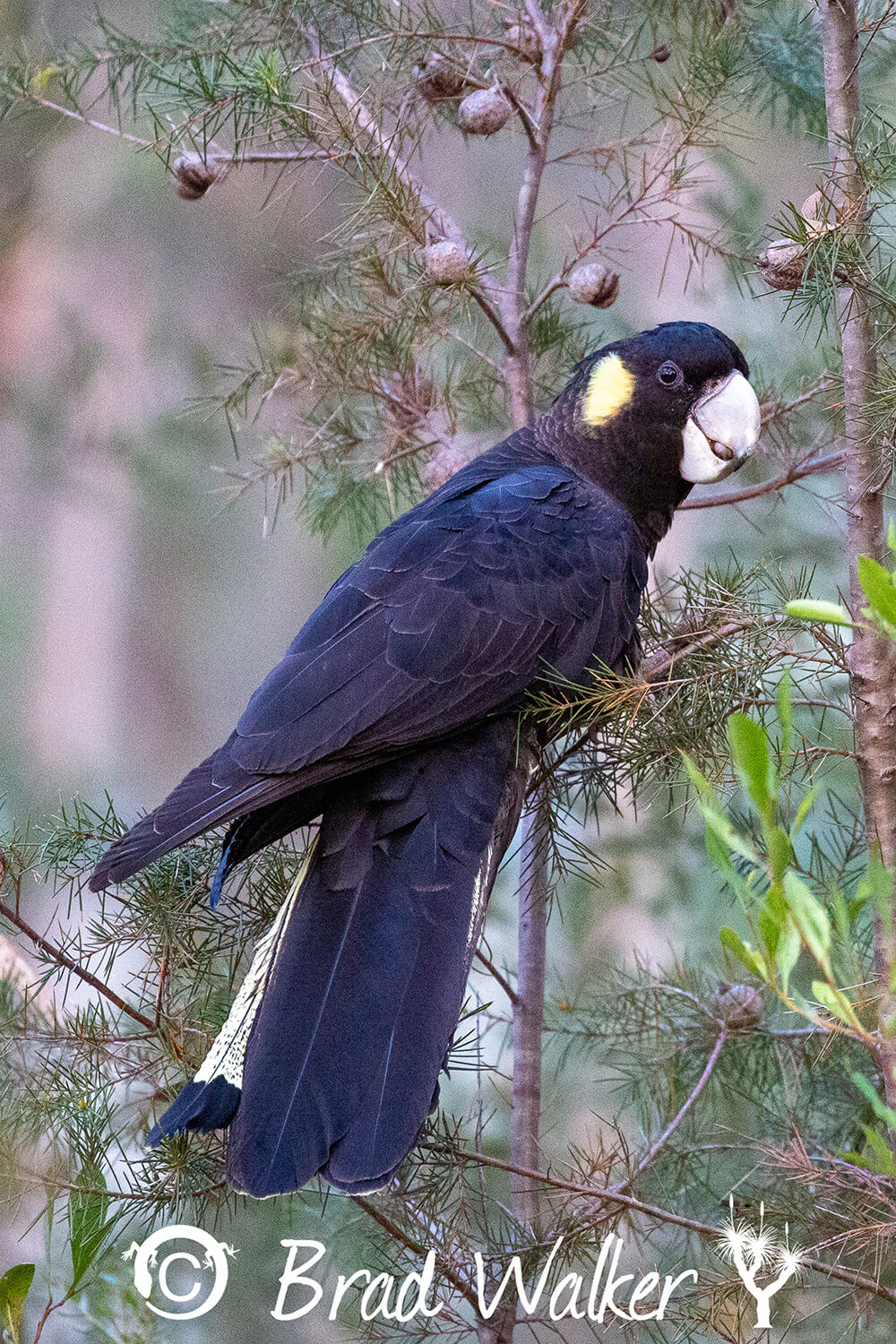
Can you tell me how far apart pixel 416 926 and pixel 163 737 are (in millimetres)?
990

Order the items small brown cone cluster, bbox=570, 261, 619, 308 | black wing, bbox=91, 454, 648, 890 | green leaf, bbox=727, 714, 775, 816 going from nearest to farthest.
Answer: green leaf, bbox=727, 714, 775, 816 → black wing, bbox=91, 454, 648, 890 → small brown cone cluster, bbox=570, 261, 619, 308

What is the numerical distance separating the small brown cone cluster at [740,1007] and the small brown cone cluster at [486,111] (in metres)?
0.55

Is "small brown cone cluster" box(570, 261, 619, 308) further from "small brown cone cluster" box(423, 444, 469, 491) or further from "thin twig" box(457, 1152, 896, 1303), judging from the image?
"thin twig" box(457, 1152, 896, 1303)

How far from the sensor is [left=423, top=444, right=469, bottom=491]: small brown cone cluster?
35.3 inches

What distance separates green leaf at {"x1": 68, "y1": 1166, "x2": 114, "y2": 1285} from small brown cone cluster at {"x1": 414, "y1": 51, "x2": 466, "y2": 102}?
657mm

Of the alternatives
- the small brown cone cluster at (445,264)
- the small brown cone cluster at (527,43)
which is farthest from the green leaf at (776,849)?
the small brown cone cluster at (527,43)

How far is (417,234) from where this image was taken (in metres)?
0.72

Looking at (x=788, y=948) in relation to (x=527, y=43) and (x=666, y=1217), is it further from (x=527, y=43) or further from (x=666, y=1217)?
(x=527, y=43)

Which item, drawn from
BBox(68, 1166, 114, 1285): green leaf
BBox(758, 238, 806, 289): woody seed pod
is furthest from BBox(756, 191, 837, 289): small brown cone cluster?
BBox(68, 1166, 114, 1285): green leaf

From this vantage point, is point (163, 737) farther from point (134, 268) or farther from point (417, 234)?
point (417, 234)

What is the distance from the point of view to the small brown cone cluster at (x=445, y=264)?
0.68 m

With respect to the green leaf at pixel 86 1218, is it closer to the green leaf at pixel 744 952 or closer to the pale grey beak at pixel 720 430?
the green leaf at pixel 744 952

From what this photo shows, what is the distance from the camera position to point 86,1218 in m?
0.57
